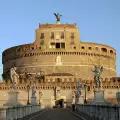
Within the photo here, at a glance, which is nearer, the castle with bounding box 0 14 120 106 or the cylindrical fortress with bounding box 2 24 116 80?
the castle with bounding box 0 14 120 106

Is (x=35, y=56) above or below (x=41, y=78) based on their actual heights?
above

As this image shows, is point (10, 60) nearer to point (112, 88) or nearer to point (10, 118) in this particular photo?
point (112, 88)

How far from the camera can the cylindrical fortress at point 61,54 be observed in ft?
376

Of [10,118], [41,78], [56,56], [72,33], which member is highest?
[72,33]

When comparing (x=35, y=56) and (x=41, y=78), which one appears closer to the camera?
(x=41, y=78)

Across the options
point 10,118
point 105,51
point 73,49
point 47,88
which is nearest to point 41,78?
point 47,88

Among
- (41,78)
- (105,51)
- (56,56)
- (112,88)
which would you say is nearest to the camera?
(112,88)

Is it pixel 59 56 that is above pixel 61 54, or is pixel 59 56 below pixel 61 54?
below

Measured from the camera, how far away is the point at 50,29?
393 feet

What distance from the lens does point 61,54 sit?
115 metres

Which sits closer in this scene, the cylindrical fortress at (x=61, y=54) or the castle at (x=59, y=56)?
the castle at (x=59, y=56)

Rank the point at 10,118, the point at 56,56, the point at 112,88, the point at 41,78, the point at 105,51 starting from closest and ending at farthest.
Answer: the point at 10,118, the point at 112,88, the point at 41,78, the point at 56,56, the point at 105,51

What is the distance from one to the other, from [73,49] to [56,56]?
5.95m

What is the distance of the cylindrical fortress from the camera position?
11475cm
